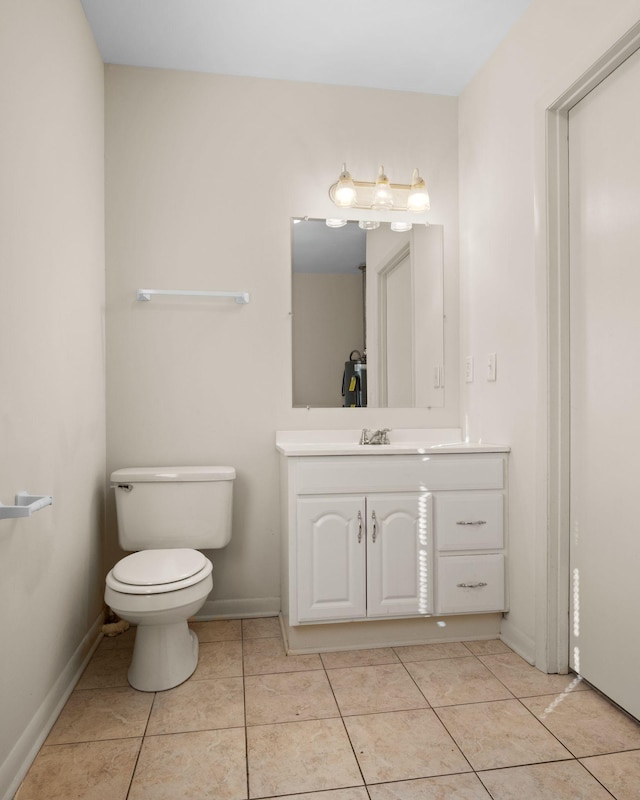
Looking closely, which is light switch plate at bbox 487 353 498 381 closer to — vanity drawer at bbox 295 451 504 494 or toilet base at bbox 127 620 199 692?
vanity drawer at bbox 295 451 504 494

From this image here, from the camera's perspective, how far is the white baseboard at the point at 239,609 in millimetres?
2463

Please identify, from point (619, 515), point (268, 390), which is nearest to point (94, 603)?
point (268, 390)

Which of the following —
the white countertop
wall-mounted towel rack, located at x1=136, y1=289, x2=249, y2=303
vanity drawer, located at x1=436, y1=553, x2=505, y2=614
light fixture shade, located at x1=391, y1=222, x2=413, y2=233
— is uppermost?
light fixture shade, located at x1=391, y1=222, x2=413, y2=233

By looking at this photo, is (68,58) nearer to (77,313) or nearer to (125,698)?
(77,313)

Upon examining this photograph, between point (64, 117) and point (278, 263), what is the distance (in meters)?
1.03

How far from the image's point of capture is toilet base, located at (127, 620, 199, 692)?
1.84 m

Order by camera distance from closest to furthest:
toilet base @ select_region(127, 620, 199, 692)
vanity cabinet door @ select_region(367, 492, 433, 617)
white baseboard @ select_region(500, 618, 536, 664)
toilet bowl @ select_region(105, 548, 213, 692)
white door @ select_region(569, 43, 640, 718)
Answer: white door @ select_region(569, 43, 640, 718) < toilet bowl @ select_region(105, 548, 213, 692) < toilet base @ select_region(127, 620, 199, 692) < white baseboard @ select_region(500, 618, 536, 664) < vanity cabinet door @ select_region(367, 492, 433, 617)

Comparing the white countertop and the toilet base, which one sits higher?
the white countertop

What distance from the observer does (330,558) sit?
2105 millimetres

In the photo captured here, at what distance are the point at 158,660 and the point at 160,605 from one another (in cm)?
28

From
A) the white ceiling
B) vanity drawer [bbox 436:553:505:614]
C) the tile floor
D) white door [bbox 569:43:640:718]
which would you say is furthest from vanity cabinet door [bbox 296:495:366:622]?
the white ceiling

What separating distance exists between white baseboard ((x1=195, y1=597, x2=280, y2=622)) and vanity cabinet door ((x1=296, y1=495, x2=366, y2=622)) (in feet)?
1.58

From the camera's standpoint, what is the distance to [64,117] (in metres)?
1.86

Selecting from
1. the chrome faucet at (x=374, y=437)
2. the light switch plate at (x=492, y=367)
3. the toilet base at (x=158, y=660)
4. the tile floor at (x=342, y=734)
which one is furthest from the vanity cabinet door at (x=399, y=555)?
the toilet base at (x=158, y=660)
